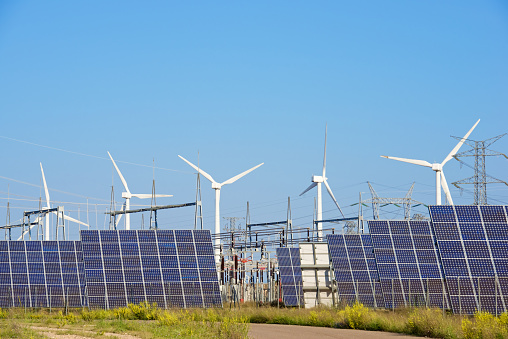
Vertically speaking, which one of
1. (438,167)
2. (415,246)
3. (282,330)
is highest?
(438,167)

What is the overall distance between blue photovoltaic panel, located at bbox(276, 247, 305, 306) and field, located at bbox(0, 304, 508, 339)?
344cm

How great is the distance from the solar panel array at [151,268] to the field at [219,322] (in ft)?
3.53

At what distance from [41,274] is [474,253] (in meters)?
23.2

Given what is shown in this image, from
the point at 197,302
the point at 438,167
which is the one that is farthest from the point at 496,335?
the point at 438,167

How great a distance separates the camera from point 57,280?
38.7m

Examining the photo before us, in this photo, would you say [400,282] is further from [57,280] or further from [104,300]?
[57,280]

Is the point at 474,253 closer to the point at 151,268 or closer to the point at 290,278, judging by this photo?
the point at 290,278

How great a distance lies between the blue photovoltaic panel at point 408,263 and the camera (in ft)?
111

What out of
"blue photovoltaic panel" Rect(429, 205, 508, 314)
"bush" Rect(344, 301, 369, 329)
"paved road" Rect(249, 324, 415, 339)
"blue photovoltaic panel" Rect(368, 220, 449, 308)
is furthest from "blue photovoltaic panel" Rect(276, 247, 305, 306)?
"bush" Rect(344, 301, 369, 329)

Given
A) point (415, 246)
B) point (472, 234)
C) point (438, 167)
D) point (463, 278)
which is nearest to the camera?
point (463, 278)

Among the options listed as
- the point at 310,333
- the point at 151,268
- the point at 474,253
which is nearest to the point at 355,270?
the point at 474,253

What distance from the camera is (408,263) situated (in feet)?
117

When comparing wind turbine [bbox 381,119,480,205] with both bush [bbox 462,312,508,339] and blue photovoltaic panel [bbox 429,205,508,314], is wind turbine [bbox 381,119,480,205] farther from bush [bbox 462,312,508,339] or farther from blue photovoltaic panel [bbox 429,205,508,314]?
bush [bbox 462,312,508,339]

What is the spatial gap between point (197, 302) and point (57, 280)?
8.62 metres
